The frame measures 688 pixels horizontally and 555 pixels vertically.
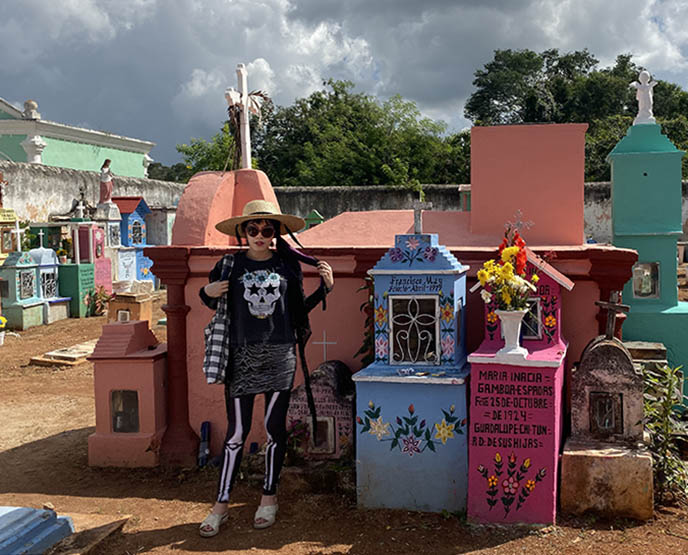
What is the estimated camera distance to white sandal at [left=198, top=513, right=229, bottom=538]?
452cm

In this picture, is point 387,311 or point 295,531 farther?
point 387,311

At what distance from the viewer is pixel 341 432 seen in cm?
538

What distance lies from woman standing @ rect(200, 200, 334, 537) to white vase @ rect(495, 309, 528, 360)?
117 cm

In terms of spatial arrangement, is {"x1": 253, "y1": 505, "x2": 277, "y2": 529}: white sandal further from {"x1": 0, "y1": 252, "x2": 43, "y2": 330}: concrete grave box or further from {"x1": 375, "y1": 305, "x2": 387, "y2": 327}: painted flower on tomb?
{"x1": 0, "y1": 252, "x2": 43, "y2": 330}: concrete grave box

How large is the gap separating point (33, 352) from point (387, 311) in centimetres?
966

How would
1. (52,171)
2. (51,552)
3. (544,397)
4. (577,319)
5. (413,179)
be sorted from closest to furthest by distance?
(51,552) < (544,397) < (577,319) < (52,171) < (413,179)

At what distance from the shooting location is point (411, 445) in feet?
15.6

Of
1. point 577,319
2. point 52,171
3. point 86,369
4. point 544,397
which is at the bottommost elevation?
point 86,369

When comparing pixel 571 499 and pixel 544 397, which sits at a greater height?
pixel 544 397

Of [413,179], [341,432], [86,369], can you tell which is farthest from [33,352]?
[413,179]

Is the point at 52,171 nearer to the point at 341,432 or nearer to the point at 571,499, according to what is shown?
the point at 341,432

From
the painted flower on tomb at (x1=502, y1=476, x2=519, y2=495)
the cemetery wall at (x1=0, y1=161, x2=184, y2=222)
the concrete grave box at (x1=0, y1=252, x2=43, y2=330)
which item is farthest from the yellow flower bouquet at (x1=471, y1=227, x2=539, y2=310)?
the cemetery wall at (x1=0, y1=161, x2=184, y2=222)

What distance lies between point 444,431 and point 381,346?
720 mm

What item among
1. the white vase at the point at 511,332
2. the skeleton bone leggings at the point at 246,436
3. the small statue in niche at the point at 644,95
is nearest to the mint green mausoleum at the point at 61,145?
the small statue in niche at the point at 644,95
